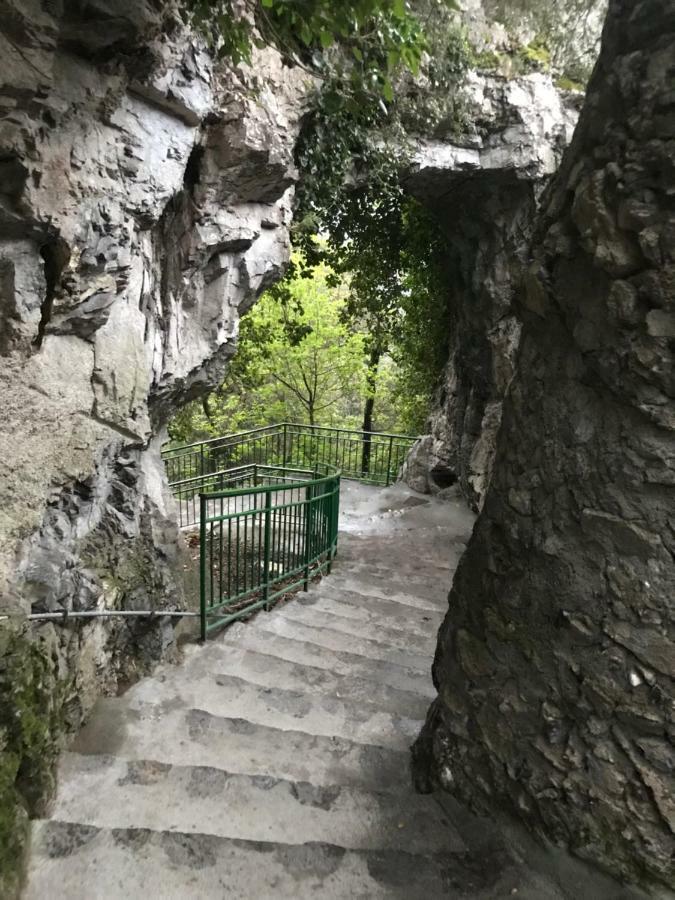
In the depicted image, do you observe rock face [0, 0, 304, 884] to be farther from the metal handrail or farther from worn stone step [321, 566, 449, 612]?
the metal handrail

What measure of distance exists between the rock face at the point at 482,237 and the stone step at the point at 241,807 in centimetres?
593

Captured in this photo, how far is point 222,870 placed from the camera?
7.86ft

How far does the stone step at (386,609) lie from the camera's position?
526 cm

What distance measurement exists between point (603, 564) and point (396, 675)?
8.17 feet

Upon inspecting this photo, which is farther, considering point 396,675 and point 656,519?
point 396,675

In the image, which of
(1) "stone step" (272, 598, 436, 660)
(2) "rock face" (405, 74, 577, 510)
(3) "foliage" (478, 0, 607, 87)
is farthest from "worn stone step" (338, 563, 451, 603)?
(3) "foliage" (478, 0, 607, 87)

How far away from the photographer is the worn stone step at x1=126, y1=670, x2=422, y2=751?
3504mm

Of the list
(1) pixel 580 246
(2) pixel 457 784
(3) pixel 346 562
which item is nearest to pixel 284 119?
(1) pixel 580 246

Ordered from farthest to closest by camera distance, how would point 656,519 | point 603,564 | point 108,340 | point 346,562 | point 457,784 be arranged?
point 346,562 → point 108,340 → point 457,784 → point 603,564 → point 656,519

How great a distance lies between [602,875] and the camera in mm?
2250

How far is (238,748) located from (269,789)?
16.1 inches

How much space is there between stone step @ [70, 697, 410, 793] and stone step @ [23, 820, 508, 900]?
1.69ft

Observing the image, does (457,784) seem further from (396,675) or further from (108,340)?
(108,340)

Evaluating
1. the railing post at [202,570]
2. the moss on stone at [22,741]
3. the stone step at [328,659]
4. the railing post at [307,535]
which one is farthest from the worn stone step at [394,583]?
the moss on stone at [22,741]
